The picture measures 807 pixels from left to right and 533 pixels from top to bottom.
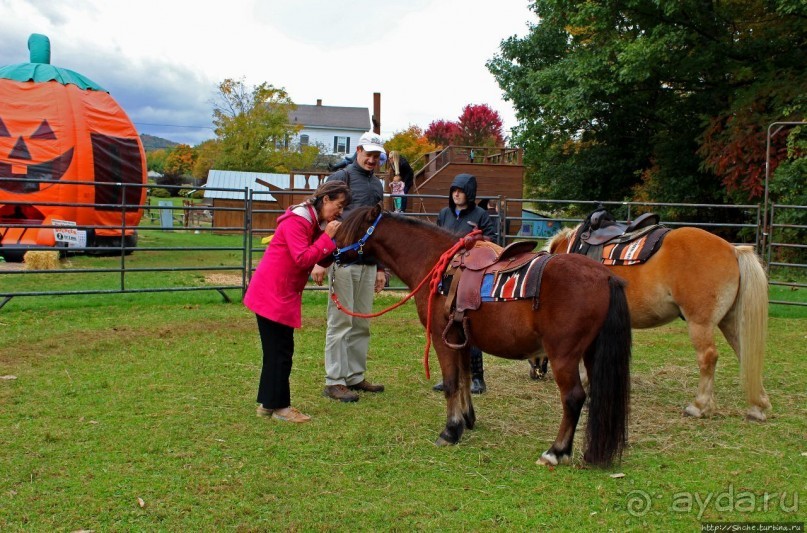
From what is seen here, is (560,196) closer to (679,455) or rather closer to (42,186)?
(42,186)

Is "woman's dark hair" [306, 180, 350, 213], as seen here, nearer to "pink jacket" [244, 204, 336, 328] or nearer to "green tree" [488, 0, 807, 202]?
"pink jacket" [244, 204, 336, 328]

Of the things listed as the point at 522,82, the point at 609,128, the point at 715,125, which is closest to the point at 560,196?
the point at 609,128

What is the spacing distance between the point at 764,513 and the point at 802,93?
490 inches

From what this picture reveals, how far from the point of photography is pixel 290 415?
180 inches

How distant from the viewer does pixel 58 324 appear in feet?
24.7

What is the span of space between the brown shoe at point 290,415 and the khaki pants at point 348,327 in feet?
2.10

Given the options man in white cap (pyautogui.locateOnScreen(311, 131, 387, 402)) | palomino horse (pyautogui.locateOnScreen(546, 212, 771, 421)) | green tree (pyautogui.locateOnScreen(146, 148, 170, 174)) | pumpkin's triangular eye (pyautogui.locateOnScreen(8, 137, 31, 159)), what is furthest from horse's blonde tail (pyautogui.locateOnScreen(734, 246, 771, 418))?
green tree (pyautogui.locateOnScreen(146, 148, 170, 174))

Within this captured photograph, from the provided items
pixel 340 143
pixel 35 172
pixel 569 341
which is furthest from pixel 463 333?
pixel 340 143

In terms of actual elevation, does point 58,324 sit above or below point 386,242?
below

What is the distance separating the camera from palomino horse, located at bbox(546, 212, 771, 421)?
481cm

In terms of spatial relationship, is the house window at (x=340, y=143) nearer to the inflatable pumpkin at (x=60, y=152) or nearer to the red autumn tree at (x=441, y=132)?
the red autumn tree at (x=441, y=132)

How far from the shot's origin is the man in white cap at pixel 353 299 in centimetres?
513

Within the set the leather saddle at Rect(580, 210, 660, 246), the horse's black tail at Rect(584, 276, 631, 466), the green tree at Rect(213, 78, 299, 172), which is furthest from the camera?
the green tree at Rect(213, 78, 299, 172)

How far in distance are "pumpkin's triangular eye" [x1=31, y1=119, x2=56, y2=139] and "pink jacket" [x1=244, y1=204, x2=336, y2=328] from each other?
11.1 meters
